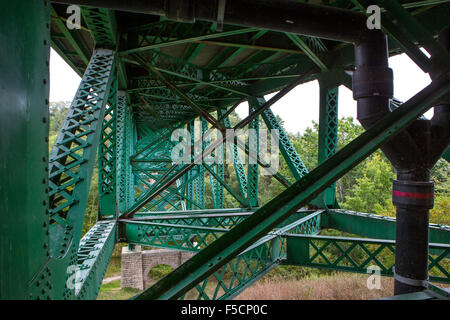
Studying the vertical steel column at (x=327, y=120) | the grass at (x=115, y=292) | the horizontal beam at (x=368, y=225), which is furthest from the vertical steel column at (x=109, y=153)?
the grass at (x=115, y=292)

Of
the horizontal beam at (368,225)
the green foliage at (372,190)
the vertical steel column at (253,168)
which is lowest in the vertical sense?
the green foliage at (372,190)

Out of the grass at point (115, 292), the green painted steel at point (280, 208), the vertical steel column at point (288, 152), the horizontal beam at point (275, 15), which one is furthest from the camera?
the grass at point (115, 292)

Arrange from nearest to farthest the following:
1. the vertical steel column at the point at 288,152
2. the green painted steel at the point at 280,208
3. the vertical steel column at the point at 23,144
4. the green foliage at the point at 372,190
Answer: the vertical steel column at the point at 23,144 < the green painted steel at the point at 280,208 < the vertical steel column at the point at 288,152 < the green foliage at the point at 372,190

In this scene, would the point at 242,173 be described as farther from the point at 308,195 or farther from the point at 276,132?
the point at 308,195

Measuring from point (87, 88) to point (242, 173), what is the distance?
7747 millimetres

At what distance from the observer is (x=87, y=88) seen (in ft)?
12.9

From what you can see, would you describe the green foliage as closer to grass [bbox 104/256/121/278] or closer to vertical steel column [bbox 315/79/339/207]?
vertical steel column [bbox 315/79/339/207]

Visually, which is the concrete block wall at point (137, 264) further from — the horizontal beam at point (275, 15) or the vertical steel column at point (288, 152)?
the horizontal beam at point (275, 15)

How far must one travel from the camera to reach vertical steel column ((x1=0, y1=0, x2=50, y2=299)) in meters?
1.16

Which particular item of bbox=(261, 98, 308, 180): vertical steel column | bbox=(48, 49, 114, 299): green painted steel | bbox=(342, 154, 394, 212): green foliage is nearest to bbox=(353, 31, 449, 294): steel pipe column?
bbox=(48, 49, 114, 299): green painted steel

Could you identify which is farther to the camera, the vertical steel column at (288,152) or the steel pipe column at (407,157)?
the vertical steel column at (288,152)

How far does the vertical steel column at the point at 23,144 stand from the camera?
1.16 m

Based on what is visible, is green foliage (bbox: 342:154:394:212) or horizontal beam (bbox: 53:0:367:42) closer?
horizontal beam (bbox: 53:0:367:42)
